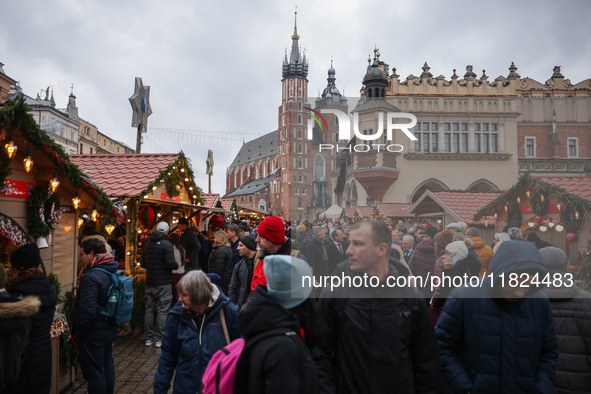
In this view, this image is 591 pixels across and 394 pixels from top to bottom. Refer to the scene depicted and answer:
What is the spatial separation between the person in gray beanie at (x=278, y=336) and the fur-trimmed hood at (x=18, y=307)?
210 centimetres

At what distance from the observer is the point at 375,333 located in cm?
205

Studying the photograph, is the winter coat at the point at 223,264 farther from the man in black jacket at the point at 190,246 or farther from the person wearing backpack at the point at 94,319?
the person wearing backpack at the point at 94,319

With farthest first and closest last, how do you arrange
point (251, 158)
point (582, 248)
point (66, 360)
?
point (251, 158) < point (66, 360) < point (582, 248)

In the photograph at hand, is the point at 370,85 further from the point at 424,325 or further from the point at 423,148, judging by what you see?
the point at 424,325

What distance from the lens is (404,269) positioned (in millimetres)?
2256

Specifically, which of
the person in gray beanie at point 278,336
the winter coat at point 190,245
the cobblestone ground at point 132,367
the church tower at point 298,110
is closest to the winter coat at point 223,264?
the winter coat at point 190,245

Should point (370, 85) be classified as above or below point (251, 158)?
below

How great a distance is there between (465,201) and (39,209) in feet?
14.6

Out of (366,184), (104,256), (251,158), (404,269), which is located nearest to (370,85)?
(366,184)

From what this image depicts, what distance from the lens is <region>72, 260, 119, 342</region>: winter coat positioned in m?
3.59

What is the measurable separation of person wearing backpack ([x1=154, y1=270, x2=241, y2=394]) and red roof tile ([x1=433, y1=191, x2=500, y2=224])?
1819 mm

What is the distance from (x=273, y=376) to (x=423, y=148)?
5.93 ft

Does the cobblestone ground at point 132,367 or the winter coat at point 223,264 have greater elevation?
the winter coat at point 223,264

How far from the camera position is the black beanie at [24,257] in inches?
122
